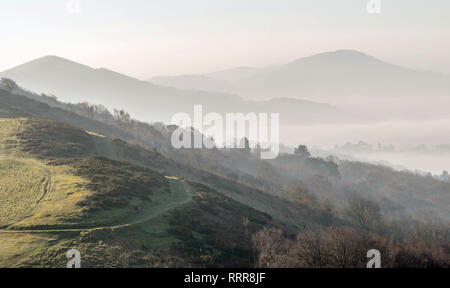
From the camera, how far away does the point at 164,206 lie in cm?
6719

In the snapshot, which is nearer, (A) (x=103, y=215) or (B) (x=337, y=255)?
(B) (x=337, y=255)

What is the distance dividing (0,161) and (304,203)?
346 ft

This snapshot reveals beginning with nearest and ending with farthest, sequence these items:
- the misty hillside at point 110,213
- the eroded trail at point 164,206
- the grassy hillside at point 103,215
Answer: the grassy hillside at point 103,215
the misty hillside at point 110,213
the eroded trail at point 164,206

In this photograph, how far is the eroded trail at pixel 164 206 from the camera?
155 ft

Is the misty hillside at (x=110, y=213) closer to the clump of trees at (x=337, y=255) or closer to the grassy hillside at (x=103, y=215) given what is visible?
the grassy hillside at (x=103, y=215)

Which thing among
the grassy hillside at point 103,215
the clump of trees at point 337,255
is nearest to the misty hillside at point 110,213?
the grassy hillside at point 103,215

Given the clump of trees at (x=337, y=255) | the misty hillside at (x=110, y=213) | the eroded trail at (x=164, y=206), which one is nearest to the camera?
the clump of trees at (x=337, y=255)

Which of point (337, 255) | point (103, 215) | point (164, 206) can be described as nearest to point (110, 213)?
point (103, 215)

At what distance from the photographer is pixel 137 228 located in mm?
51438

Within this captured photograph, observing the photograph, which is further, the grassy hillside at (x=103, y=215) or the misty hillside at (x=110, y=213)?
the misty hillside at (x=110, y=213)

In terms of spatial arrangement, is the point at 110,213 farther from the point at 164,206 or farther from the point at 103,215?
the point at 164,206

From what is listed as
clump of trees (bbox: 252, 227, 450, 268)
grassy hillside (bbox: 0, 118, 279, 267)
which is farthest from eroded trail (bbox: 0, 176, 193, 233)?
clump of trees (bbox: 252, 227, 450, 268)
